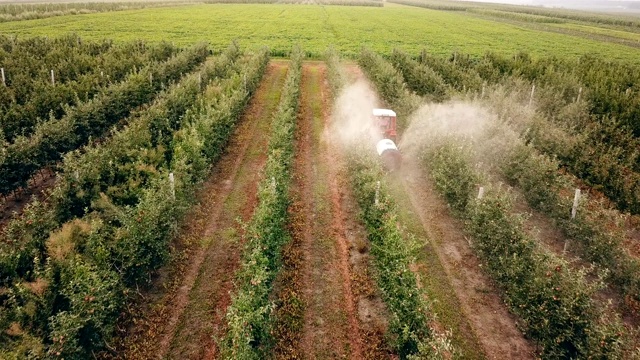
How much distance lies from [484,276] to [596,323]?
4.60 meters

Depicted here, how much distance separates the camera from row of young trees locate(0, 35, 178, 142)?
72.1ft

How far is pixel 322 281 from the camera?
13852mm

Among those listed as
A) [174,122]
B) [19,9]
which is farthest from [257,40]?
[19,9]

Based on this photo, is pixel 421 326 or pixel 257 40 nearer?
pixel 421 326

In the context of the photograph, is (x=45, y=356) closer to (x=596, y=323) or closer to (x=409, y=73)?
(x=596, y=323)

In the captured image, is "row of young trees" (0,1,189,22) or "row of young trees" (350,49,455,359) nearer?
"row of young trees" (350,49,455,359)

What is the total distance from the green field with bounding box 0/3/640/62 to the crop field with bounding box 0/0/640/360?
985 inches

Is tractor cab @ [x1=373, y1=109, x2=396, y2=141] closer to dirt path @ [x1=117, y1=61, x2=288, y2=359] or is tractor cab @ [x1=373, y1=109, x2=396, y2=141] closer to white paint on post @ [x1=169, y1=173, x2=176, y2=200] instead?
dirt path @ [x1=117, y1=61, x2=288, y2=359]

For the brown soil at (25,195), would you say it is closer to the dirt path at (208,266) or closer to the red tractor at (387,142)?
the dirt path at (208,266)

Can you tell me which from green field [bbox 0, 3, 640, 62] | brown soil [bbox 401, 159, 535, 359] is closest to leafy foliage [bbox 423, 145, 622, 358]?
brown soil [bbox 401, 159, 535, 359]

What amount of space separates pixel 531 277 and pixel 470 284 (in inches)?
108

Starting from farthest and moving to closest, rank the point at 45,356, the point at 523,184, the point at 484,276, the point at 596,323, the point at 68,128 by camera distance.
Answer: the point at 68,128
the point at 523,184
the point at 484,276
the point at 596,323
the point at 45,356

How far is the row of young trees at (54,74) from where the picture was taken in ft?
72.1

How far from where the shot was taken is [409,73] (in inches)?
1395
